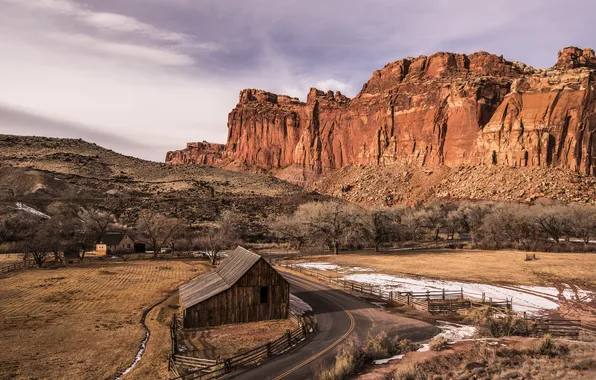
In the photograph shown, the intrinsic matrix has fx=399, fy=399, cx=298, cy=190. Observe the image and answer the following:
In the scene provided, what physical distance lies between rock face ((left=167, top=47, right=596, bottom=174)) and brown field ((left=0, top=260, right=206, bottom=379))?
3886 inches

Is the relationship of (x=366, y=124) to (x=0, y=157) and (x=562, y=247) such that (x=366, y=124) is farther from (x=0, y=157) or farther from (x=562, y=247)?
(x=0, y=157)

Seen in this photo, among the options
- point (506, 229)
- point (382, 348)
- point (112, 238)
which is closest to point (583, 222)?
point (506, 229)

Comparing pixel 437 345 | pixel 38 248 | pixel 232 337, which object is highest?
pixel 38 248

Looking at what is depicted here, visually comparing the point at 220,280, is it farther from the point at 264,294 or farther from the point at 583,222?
the point at 583,222

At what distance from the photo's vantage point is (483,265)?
4697 centimetres

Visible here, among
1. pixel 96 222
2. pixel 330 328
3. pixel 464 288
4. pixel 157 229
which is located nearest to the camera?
pixel 330 328

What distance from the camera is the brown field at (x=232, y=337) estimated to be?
60.8 feet

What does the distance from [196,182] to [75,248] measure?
160 feet

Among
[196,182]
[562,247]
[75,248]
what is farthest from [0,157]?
[562,247]

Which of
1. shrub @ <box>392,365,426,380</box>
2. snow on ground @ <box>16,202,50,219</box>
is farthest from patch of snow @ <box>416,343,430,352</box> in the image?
snow on ground @ <box>16,202,50,219</box>

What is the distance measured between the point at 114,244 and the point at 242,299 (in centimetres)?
4204

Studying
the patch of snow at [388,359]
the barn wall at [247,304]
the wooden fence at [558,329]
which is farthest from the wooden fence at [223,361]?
the wooden fence at [558,329]

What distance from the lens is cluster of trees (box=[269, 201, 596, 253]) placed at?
60594mm

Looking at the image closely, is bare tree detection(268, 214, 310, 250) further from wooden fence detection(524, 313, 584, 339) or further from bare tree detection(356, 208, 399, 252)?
wooden fence detection(524, 313, 584, 339)
